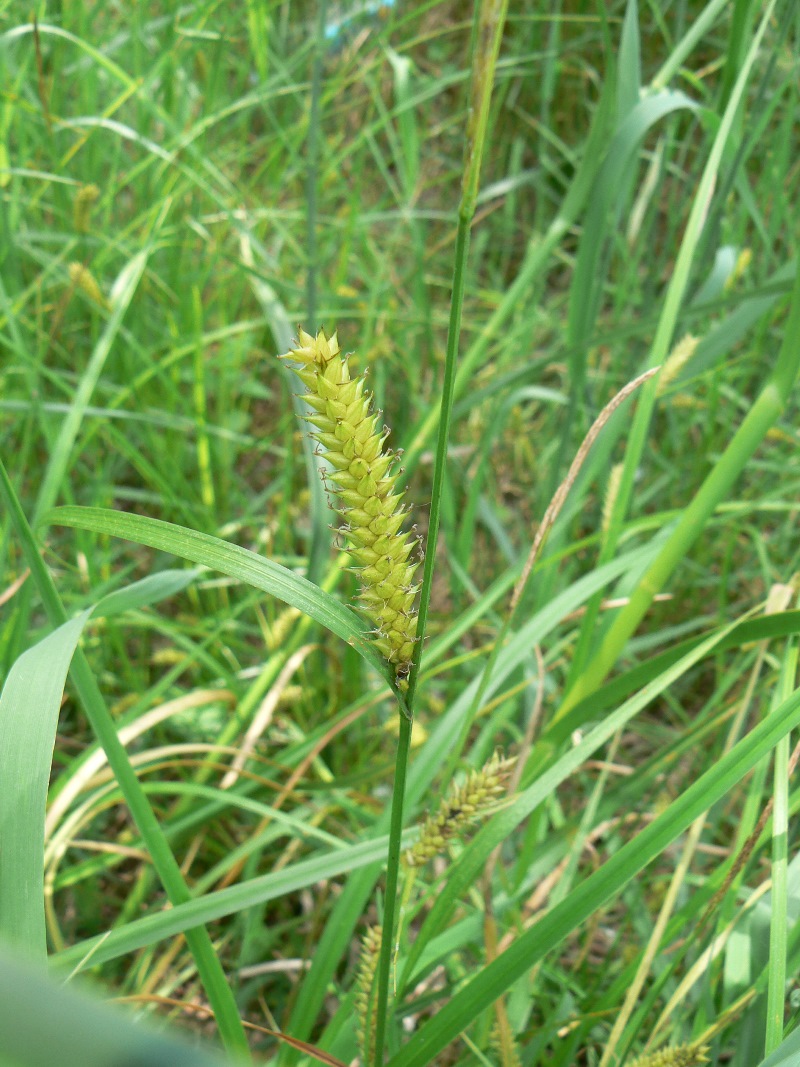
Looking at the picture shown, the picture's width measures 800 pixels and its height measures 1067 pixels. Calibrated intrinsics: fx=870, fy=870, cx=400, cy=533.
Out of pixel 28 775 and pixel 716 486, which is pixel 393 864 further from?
pixel 716 486

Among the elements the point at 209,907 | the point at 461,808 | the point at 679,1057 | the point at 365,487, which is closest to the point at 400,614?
the point at 365,487

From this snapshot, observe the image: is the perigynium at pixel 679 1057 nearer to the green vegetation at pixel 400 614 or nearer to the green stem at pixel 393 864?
the green vegetation at pixel 400 614

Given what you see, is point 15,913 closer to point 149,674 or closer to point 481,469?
point 481,469

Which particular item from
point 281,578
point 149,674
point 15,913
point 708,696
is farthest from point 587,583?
point 149,674

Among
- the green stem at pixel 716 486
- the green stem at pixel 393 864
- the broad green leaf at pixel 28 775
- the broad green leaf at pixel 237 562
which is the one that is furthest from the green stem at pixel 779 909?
the broad green leaf at pixel 28 775

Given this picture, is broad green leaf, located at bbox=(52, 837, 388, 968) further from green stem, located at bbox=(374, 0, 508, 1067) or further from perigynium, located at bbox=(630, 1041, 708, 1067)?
perigynium, located at bbox=(630, 1041, 708, 1067)

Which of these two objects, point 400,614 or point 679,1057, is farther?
point 679,1057
